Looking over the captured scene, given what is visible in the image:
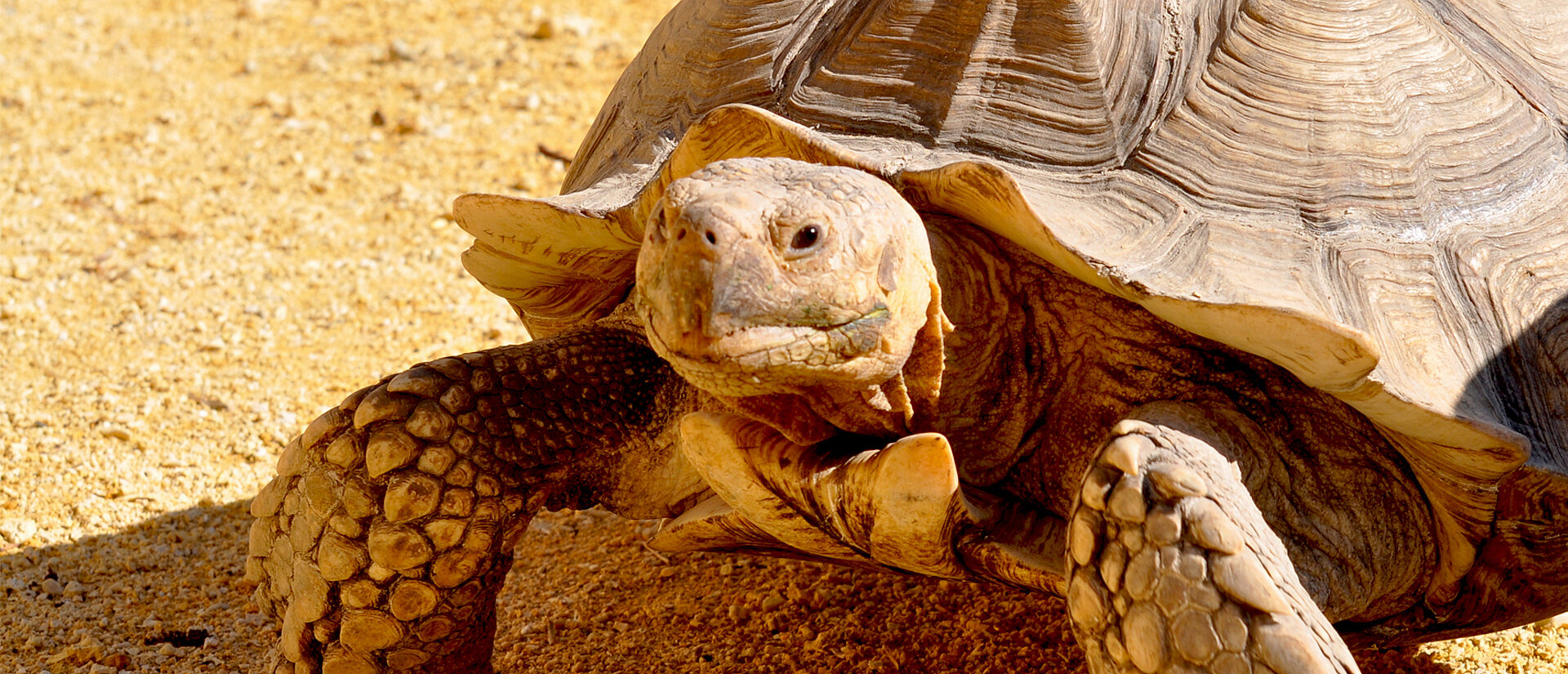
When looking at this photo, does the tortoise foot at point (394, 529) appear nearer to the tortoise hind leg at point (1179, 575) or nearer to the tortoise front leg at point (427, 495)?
the tortoise front leg at point (427, 495)

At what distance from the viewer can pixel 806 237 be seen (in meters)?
1.83

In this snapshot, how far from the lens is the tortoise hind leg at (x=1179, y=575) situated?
1.73 meters

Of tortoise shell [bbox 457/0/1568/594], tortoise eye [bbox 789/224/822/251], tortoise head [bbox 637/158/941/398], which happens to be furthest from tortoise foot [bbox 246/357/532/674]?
tortoise eye [bbox 789/224/822/251]

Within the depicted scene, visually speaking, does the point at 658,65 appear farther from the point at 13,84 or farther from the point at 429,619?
the point at 13,84

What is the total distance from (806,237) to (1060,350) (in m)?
0.70

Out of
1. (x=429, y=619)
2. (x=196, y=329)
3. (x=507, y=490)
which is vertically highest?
(x=507, y=490)

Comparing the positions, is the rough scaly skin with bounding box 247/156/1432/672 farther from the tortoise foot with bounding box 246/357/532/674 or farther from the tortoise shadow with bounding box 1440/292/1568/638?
the tortoise shadow with bounding box 1440/292/1568/638

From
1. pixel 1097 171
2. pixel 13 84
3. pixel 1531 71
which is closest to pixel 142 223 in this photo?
pixel 13 84

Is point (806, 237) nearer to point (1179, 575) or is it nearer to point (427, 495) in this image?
point (1179, 575)

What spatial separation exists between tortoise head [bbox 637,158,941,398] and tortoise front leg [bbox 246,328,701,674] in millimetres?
790

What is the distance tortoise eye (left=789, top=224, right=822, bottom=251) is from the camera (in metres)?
1.83

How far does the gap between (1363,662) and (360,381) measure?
308 centimetres

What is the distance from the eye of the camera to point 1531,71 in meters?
2.56

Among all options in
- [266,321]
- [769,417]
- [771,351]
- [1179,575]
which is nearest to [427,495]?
[769,417]
